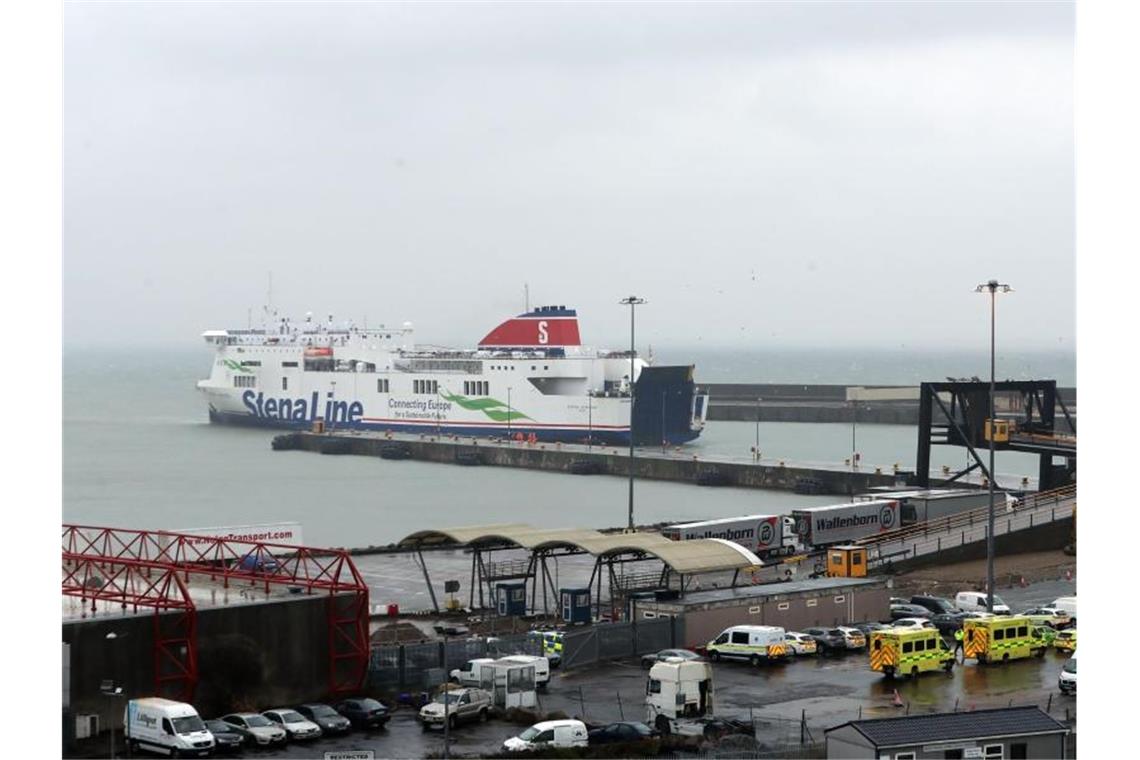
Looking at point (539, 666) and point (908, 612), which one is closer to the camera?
point (539, 666)

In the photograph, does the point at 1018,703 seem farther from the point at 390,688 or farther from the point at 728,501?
the point at 728,501

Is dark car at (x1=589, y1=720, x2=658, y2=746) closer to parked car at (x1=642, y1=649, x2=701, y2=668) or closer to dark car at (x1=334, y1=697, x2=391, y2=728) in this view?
dark car at (x1=334, y1=697, x2=391, y2=728)

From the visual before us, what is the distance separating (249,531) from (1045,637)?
7.79m

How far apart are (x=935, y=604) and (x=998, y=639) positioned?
208 centimetres

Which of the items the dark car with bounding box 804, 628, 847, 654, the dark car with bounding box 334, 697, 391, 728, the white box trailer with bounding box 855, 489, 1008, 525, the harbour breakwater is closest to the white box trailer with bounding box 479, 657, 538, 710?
the dark car with bounding box 334, 697, 391, 728

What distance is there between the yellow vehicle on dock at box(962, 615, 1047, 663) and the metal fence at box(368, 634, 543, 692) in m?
2.80

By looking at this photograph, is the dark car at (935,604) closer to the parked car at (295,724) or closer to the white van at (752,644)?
the white van at (752,644)

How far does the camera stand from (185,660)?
29.9 ft

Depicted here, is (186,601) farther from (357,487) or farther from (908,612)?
(357,487)

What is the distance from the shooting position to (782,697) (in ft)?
31.3

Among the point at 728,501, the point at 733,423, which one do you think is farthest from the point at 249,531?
the point at 733,423

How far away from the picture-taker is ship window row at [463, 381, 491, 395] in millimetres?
37438

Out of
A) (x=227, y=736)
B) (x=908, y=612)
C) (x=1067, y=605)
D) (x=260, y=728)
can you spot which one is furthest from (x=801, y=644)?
(x=227, y=736)

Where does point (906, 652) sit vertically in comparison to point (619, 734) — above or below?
above
